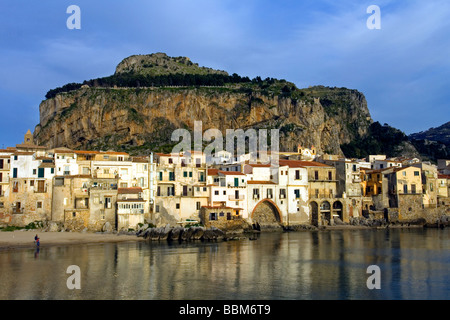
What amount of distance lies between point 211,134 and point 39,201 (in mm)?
72393

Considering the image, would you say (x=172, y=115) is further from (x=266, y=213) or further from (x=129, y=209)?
(x=129, y=209)

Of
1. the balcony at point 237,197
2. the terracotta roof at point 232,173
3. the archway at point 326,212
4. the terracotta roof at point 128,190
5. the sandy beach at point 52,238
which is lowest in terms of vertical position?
the sandy beach at point 52,238

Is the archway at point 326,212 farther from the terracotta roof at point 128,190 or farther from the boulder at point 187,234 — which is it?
the terracotta roof at point 128,190

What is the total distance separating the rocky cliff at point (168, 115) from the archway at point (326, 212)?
4623 cm

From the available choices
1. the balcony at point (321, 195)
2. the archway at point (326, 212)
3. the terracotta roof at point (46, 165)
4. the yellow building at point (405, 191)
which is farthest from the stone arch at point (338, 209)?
the terracotta roof at point (46, 165)

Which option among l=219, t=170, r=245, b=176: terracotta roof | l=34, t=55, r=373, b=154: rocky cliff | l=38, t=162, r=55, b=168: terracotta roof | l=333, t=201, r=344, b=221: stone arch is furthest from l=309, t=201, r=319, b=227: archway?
l=34, t=55, r=373, b=154: rocky cliff

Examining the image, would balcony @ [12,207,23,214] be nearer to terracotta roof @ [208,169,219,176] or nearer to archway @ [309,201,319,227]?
terracotta roof @ [208,169,219,176]

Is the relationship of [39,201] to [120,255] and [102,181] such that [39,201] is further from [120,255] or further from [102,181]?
[120,255]

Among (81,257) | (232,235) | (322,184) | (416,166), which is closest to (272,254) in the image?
(232,235)

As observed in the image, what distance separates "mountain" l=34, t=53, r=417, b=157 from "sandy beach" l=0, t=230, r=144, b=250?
200 ft

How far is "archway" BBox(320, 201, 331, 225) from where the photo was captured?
2675 inches

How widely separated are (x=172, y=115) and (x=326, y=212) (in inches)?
2689

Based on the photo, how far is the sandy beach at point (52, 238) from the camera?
46594mm

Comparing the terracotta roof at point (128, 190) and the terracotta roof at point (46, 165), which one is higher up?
the terracotta roof at point (46, 165)
